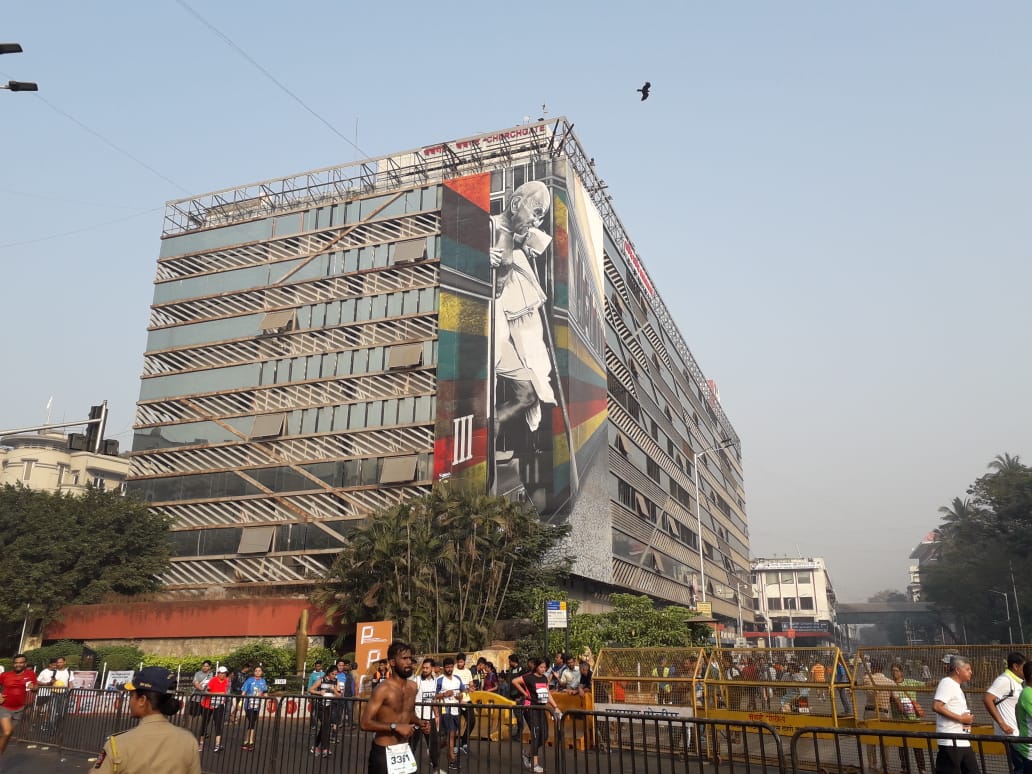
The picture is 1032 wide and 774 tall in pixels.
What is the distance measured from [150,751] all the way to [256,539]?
161ft

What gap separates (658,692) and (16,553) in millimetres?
39571

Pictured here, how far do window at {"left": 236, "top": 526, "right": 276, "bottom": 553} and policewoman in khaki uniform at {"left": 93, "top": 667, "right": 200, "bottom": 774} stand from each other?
48192 mm

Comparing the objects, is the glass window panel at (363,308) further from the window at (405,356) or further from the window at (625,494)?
the window at (625,494)

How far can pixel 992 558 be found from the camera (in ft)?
264

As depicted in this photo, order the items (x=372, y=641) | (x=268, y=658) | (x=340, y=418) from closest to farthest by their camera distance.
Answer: (x=372, y=641)
(x=268, y=658)
(x=340, y=418)

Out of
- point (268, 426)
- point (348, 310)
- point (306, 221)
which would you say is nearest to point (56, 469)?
point (268, 426)

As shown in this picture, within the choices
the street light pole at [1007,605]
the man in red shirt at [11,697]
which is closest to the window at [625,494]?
the man in red shirt at [11,697]

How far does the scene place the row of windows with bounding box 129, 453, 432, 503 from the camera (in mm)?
49969

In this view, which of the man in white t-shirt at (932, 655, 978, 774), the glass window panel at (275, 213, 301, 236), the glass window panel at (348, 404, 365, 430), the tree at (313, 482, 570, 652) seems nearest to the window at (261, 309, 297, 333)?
the glass window panel at (275, 213, 301, 236)

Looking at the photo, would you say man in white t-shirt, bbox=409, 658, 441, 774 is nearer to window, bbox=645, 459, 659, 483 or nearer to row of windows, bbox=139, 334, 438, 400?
row of windows, bbox=139, 334, 438, 400

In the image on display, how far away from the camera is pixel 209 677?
20844 millimetres

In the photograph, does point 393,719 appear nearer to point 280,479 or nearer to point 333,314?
point 280,479

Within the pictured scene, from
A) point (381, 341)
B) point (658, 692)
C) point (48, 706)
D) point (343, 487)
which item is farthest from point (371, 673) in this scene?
point (381, 341)

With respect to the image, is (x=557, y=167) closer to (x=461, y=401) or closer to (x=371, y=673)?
(x=461, y=401)
